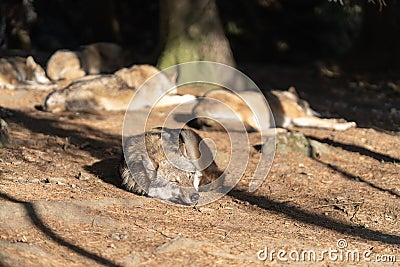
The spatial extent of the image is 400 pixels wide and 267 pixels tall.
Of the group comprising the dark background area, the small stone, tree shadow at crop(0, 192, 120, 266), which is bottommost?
the dark background area

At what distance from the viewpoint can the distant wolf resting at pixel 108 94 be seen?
1062 cm

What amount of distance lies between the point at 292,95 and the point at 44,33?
9074 millimetres

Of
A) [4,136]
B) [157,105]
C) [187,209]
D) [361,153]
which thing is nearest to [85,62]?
[157,105]

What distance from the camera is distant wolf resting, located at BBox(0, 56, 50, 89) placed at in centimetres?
1166

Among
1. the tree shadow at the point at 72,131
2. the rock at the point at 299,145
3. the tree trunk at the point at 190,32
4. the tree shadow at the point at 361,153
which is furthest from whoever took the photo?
the tree trunk at the point at 190,32

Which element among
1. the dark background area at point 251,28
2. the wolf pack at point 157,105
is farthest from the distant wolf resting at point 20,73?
the dark background area at point 251,28

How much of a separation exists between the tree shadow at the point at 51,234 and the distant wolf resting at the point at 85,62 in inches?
259

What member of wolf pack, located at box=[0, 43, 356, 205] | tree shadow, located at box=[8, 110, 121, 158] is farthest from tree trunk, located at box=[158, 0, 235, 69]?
tree shadow, located at box=[8, 110, 121, 158]

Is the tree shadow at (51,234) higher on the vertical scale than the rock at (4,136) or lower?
higher

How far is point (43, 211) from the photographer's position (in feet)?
18.2

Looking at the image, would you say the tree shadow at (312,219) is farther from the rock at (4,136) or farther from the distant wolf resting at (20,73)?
the distant wolf resting at (20,73)

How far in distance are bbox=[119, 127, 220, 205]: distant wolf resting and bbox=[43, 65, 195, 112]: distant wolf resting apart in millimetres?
3815

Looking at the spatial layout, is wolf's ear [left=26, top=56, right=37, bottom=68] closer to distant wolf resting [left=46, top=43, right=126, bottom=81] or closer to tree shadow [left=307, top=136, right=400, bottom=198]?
distant wolf resting [left=46, top=43, right=126, bottom=81]

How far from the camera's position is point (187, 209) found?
20.5ft
